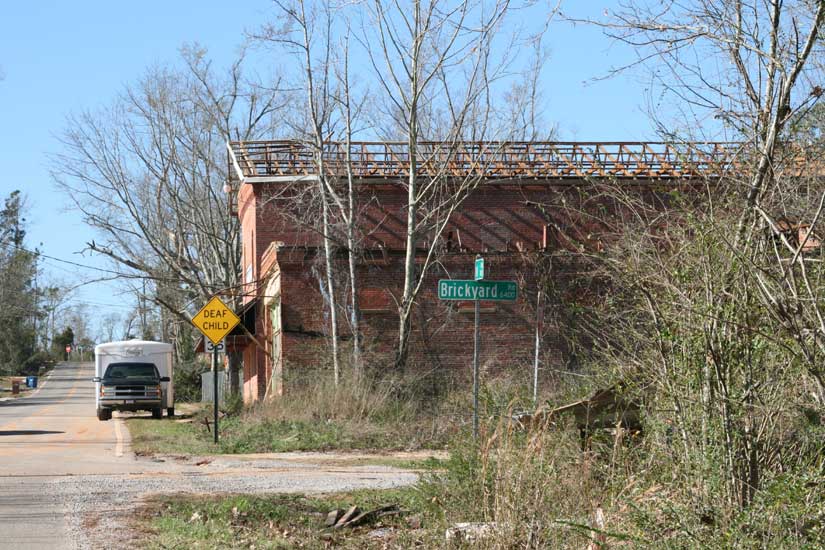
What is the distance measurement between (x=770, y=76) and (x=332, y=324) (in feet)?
70.1

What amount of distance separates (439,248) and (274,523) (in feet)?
65.9

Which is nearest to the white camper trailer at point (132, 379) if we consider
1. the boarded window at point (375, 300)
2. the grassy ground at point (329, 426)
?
the grassy ground at point (329, 426)

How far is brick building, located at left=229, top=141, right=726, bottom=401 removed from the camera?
2981 cm

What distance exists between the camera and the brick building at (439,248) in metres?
29.8

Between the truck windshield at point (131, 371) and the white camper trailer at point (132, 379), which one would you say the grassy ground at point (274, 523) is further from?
the truck windshield at point (131, 371)

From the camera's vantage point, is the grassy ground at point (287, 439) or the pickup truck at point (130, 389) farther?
the pickup truck at point (130, 389)

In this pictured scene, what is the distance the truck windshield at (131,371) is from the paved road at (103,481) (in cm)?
1078

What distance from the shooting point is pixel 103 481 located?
1556cm

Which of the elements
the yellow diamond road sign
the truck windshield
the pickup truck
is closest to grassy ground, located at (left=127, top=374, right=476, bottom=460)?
the yellow diamond road sign

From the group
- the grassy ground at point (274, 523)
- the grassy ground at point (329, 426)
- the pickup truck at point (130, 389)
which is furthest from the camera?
the pickup truck at point (130, 389)

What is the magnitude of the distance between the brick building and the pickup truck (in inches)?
134

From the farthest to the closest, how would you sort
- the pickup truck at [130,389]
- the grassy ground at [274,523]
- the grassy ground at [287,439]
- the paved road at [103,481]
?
the pickup truck at [130,389] → the grassy ground at [287,439] → the paved road at [103,481] → the grassy ground at [274,523]

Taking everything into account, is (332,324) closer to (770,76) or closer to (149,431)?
(149,431)

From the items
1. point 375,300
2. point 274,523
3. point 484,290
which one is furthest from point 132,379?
point 274,523
